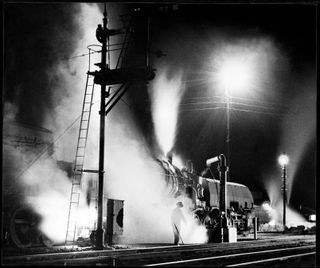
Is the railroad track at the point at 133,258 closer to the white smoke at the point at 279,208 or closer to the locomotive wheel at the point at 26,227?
the locomotive wheel at the point at 26,227

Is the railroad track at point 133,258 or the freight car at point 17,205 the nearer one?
the railroad track at point 133,258

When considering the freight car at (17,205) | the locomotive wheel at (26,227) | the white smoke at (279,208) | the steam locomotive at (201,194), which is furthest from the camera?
the white smoke at (279,208)

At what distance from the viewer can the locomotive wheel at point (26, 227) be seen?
13.0 m

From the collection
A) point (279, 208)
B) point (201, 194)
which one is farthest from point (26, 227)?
point (279, 208)

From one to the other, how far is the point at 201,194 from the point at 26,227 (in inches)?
413

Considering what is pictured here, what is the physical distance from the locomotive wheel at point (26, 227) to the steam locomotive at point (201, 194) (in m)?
6.90

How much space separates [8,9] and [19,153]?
30.3 ft

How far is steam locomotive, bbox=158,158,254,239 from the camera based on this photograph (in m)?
19.1

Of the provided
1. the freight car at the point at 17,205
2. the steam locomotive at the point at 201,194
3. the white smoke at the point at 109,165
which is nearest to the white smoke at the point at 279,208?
the steam locomotive at the point at 201,194

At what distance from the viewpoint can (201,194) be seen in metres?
21.5

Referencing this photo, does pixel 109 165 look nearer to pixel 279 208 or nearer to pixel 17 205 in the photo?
pixel 17 205

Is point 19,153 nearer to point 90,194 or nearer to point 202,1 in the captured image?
point 90,194

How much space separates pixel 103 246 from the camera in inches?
511

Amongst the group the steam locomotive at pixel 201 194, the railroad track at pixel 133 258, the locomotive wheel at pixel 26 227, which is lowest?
the railroad track at pixel 133 258
